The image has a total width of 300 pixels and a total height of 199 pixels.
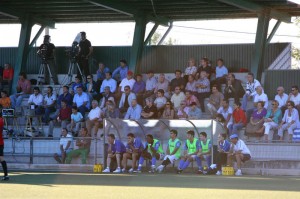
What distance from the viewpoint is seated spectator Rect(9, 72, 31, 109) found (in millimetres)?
36156

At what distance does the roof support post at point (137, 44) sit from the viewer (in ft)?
121

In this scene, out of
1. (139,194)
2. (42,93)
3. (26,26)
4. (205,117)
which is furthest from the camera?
(26,26)

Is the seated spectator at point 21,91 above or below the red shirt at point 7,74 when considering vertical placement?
below

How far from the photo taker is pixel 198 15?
3794 centimetres

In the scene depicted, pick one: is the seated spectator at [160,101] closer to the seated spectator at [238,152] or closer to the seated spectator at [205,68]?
the seated spectator at [205,68]

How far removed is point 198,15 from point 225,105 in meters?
8.99

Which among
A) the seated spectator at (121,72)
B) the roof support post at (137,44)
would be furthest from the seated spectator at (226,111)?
the roof support post at (137,44)

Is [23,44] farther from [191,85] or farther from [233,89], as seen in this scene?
[233,89]

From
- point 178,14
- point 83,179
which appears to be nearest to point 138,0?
point 178,14

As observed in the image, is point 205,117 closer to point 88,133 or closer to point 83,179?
point 88,133

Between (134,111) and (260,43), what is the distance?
6.04 meters

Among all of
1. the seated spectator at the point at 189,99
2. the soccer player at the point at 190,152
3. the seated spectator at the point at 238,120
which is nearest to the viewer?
the soccer player at the point at 190,152

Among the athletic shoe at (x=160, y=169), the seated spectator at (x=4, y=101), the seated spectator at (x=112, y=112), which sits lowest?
the athletic shoe at (x=160, y=169)

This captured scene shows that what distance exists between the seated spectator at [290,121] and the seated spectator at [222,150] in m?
2.05
